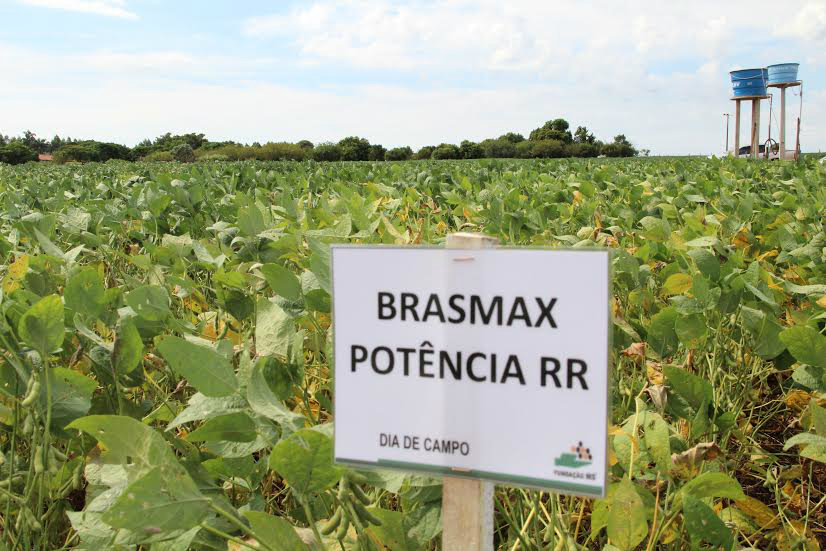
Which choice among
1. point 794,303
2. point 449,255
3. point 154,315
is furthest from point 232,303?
point 794,303

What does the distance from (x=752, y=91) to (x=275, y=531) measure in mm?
21524

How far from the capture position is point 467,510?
87 centimetres

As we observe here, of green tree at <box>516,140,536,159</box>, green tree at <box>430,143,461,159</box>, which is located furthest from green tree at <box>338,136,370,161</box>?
green tree at <box>516,140,536,159</box>

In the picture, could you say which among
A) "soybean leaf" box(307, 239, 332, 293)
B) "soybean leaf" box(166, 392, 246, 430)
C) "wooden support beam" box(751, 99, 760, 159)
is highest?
"wooden support beam" box(751, 99, 760, 159)

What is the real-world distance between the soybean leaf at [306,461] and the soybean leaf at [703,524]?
0.41 metres

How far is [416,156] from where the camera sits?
124 ft

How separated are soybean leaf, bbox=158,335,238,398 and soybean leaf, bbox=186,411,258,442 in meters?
0.04

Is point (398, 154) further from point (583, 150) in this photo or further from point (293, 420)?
point (293, 420)

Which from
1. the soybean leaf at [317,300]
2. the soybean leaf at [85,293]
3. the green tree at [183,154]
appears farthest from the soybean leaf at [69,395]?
the green tree at [183,154]

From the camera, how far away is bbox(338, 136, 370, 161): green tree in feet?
117

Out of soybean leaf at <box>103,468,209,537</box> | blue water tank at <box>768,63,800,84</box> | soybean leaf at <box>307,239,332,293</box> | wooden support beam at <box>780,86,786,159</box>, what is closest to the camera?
soybean leaf at <box>103,468,209,537</box>

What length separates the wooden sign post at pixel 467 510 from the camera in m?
0.86

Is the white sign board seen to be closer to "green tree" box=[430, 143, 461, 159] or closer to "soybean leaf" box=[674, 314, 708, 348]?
"soybean leaf" box=[674, 314, 708, 348]

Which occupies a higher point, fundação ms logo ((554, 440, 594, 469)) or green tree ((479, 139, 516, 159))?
green tree ((479, 139, 516, 159))
